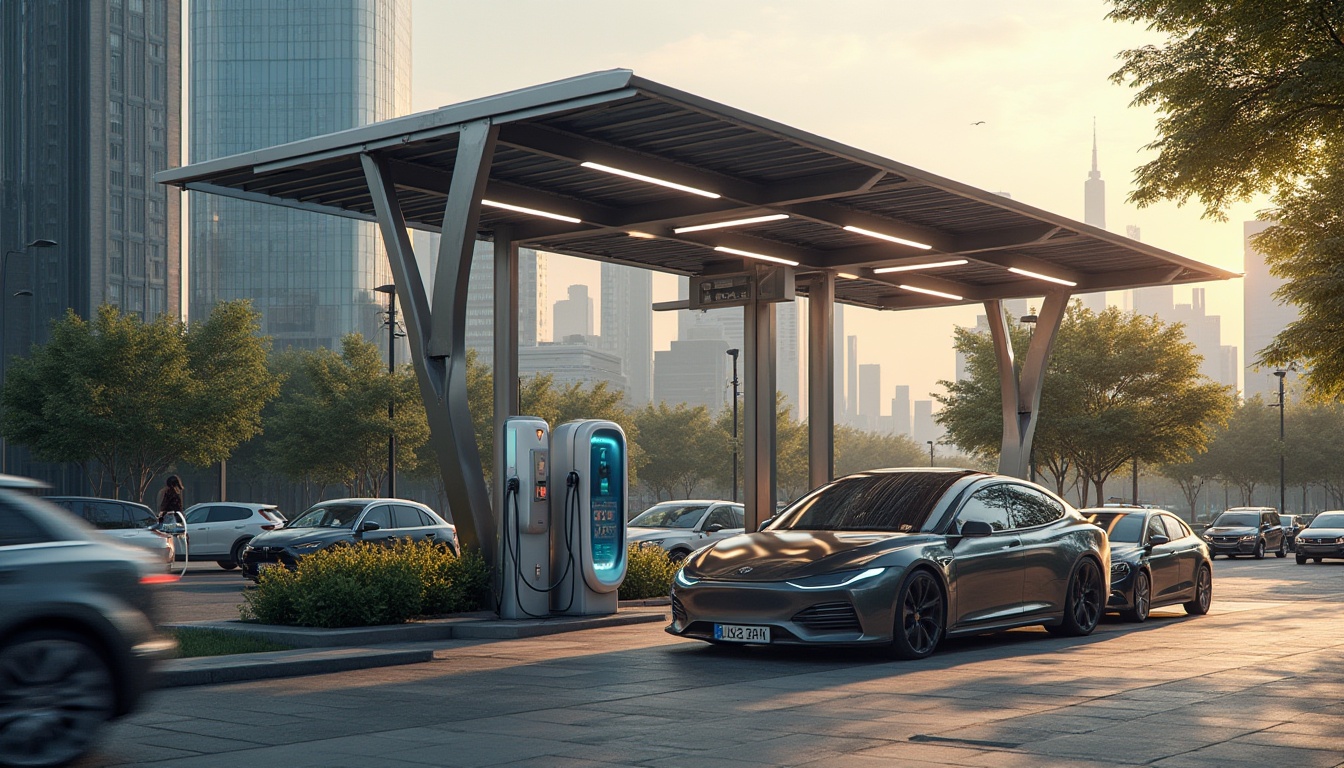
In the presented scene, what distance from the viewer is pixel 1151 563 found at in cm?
1594

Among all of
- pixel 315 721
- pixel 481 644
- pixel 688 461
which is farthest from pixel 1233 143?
pixel 688 461

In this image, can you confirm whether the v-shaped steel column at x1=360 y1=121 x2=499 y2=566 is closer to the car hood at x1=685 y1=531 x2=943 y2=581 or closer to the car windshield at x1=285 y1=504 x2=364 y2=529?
the car hood at x1=685 y1=531 x2=943 y2=581

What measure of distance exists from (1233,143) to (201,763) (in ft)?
46.7

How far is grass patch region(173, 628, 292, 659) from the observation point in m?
11.3

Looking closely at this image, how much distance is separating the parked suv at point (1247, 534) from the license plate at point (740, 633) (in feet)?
114

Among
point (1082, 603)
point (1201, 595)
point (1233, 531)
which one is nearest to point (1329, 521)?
point (1233, 531)

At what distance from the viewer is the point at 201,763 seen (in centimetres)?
675

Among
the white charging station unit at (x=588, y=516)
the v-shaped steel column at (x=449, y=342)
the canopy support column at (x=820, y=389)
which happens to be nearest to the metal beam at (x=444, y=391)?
the v-shaped steel column at (x=449, y=342)

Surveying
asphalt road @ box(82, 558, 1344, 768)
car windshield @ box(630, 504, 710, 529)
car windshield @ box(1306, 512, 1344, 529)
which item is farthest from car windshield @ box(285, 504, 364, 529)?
car windshield @ box(1306, 512, 1344, 529)

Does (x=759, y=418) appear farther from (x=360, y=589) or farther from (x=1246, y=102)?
(x=360, y=589)

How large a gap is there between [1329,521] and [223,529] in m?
29.7

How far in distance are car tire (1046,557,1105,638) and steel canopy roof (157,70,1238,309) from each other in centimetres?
495

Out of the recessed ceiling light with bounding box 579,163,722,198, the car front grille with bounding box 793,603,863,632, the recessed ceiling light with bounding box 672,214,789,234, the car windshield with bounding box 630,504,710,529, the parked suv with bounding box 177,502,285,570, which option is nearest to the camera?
the car front grille with bounding box 793,603,863,632

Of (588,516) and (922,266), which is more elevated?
(922,266)
